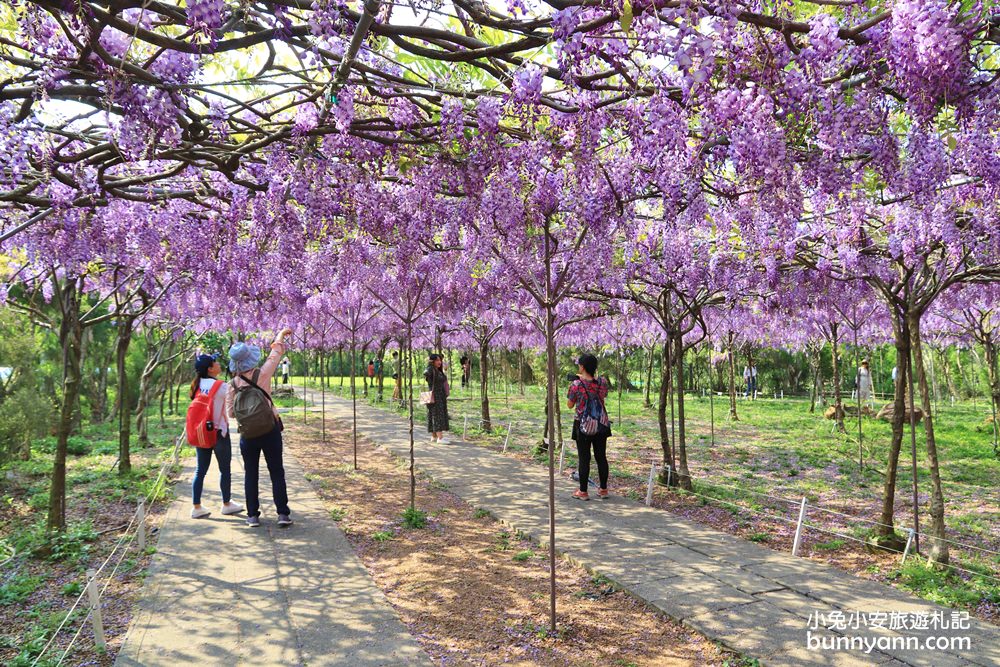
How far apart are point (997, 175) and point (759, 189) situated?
1424 millimetres

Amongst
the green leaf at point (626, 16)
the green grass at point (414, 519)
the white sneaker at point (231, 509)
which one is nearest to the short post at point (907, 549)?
the green grass at point (414, 519)

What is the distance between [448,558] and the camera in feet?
18.3

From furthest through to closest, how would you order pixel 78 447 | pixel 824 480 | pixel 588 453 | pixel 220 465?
pixel 78 447
pixel 824 480
pixel 588 453
pixel 220 465

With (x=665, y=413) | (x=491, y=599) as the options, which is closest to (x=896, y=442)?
(x=665, y=413)

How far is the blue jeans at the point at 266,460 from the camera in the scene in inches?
237

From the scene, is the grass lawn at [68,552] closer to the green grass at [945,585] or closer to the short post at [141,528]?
the short post at [141,528]

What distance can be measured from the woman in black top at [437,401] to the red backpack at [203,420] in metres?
5.48

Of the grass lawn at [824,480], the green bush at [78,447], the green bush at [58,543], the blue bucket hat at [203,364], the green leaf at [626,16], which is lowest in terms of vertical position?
the grass lawn at [824,480]

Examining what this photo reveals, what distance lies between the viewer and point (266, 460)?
6051mm

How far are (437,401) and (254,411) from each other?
667 cm

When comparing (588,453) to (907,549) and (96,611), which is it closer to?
(907,549)

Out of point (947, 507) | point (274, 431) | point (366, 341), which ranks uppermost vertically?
point (366, 341)

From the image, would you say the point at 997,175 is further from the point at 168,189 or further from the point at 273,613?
the point at 168,189

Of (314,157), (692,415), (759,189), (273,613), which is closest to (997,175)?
(759,189)
